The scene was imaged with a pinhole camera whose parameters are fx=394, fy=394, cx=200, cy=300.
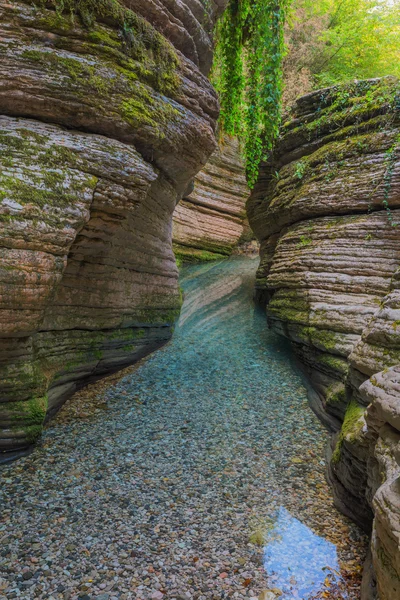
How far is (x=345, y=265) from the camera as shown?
6.91 meters

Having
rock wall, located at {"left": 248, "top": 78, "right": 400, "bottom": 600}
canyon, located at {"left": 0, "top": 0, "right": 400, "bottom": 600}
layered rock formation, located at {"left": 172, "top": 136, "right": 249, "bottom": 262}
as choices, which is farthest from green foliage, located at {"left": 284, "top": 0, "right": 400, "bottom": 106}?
canyon, located at {"left": 0, "top": 0, "right": 400, "bottom": 600}

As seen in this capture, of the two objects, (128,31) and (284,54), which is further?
(284,54)

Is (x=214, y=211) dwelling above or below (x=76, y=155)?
above

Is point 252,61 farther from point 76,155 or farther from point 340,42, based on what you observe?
point 340,42

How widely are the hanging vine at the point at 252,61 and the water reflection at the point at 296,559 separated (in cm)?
753

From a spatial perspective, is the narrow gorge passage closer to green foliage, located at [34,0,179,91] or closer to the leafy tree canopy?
green foliage, located at [34,0,179,91]

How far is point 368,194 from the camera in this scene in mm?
7023

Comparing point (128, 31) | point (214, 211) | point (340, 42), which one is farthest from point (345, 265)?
point (340, 42)

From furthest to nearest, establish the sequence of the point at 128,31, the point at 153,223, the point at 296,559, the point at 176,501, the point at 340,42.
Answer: the point at 340,42 → the point at 153,223 → the point at 128,31 → the point at 176,501 → the point at 296,559

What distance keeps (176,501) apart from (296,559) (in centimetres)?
131

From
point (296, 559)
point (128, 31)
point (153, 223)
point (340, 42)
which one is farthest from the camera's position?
point (340, 42)

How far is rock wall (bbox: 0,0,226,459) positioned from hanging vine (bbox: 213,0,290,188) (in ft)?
4.31

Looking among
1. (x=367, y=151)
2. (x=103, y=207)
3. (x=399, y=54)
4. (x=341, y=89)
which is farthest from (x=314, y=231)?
(x=399, y=54)

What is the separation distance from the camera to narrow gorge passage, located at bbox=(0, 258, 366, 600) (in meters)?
3.25
